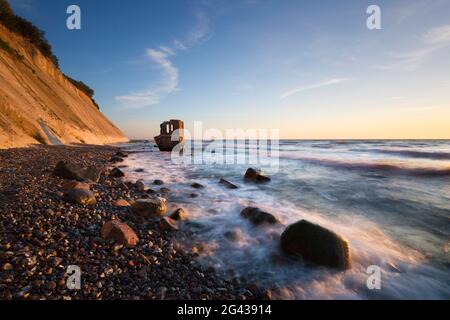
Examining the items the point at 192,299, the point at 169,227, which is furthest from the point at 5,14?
the point at 192,299

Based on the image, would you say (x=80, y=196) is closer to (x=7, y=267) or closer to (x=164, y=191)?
(x=7, y=267)

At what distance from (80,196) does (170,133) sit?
21.5 meters

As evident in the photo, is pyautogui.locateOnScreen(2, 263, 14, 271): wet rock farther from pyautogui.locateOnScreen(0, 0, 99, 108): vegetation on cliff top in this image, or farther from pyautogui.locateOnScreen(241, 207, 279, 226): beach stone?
pyautogui.locateOnScreen(0, 0, 99, 108): vegetation on cliff top

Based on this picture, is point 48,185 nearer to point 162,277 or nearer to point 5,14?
point 162,277

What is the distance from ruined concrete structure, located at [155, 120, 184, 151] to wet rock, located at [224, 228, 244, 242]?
72.0 ft

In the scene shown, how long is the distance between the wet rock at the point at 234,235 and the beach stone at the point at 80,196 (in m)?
2.99

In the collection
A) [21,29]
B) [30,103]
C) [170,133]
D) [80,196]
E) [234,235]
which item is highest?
[21,29]

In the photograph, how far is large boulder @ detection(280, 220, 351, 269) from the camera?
3.63m

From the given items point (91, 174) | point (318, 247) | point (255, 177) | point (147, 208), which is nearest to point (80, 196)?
point (147, 208)

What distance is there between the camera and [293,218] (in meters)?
5.91

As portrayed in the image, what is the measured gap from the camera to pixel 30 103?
A: 17.2 m

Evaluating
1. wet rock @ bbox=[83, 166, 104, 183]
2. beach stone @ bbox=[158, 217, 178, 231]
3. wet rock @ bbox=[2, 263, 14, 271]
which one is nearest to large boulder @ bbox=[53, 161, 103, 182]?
wet rock @ bbox=[83, 166, 104, 183]

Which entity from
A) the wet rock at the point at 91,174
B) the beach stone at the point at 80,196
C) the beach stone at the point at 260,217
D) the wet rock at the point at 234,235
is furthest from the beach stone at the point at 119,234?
the wet rock at the point at 91,174

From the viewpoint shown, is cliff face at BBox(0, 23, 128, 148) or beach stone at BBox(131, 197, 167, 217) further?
cliff face at BBox(0, 23, 128, 148)
